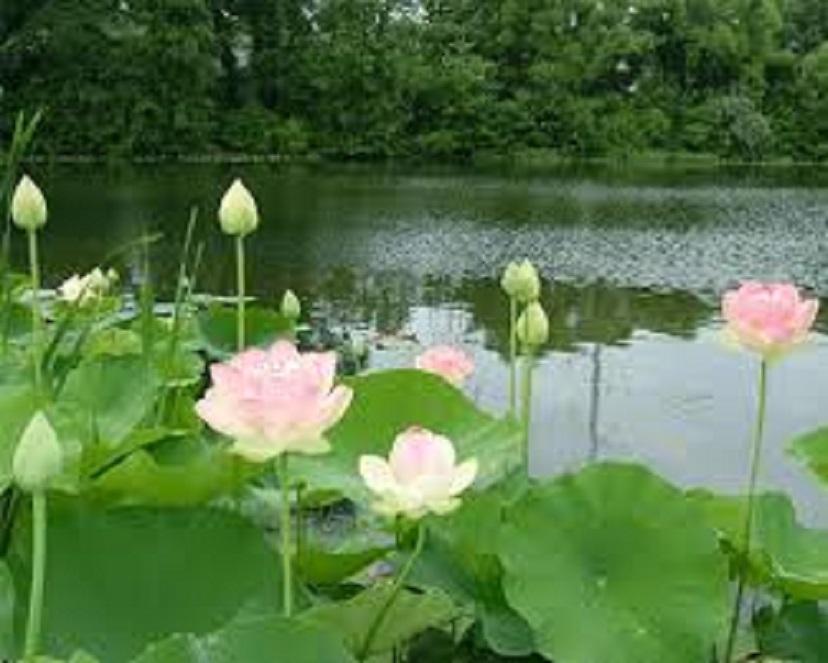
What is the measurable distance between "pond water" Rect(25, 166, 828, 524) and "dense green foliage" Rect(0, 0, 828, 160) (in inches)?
145

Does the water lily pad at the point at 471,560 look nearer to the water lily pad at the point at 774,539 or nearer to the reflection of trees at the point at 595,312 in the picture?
the water lily pad at the point at 774,539

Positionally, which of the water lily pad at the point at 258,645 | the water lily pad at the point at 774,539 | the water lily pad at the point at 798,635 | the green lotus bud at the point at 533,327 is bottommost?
the water lily pad at the point at 798,635

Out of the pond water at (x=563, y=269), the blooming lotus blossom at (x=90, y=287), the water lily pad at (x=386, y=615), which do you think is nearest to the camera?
the water lily pad at (x=386, y=615)

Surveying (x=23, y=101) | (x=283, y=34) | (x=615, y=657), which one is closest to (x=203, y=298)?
(x=615, y=657)

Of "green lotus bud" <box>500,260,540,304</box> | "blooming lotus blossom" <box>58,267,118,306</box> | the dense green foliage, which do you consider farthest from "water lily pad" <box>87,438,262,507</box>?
the dense green foliage

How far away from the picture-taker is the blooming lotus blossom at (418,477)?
930 millimetres

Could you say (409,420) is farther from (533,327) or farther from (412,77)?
(412,77)

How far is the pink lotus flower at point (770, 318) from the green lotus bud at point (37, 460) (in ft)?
2.14

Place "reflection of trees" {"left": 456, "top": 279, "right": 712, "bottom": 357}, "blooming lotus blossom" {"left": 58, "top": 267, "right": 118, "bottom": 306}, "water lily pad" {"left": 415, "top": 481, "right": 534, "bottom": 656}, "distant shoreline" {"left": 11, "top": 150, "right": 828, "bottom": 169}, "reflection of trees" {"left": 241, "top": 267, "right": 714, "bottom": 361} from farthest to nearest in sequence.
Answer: "distant shoreline" {"left": 11, "top": 150, "right": 828, "bottom": 169}
"reflection of trees" {"left": 241, "top": 267, "right": 714, "bottom": 361}
"reflection of trees" {"left": 456, "top": 279, "right": 712, "bottom": 357}
"blooming lotus blossom" {"left": 58, "top": 267, "right": 118, "bottom": 306}
"water lily pad" {"left": 415, "top": 481, "right": 534, "bottom": 656}

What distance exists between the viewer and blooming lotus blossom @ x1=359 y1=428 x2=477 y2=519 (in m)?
0.93

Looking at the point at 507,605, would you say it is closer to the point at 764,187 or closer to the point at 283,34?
the point at 764,187

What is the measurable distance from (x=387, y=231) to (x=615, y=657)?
13082 mm

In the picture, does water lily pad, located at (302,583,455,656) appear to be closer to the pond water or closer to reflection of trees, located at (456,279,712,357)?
the pond water

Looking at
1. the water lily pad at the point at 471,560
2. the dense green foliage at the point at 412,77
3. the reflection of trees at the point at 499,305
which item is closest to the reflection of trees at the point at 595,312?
the reflection of trees at the point at 499,305
